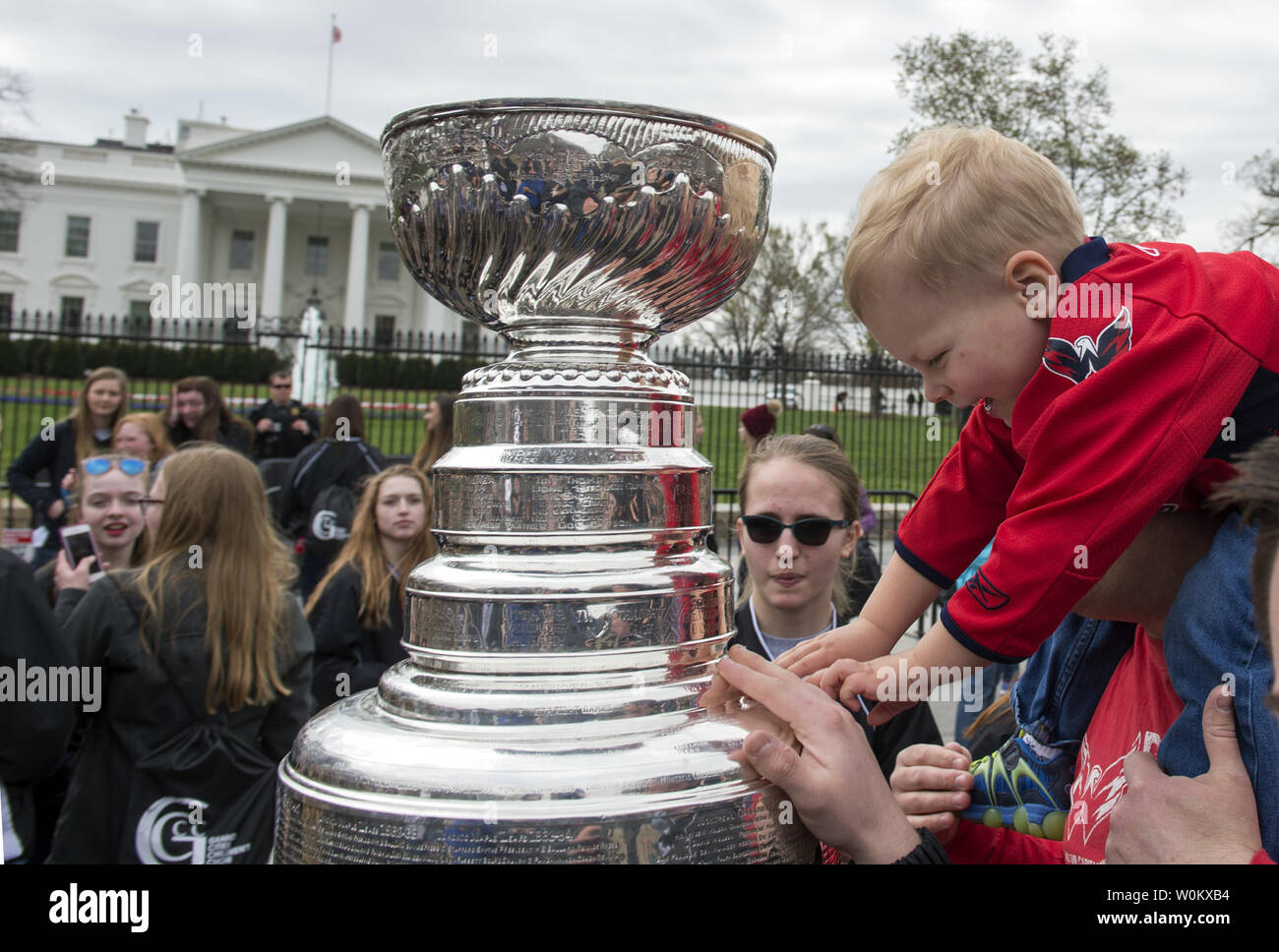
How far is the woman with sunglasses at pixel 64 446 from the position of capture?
274 inches

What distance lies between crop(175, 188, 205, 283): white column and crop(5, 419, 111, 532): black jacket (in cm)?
4990

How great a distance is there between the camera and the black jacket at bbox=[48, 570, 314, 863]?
3525 mm

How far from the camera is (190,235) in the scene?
53.6 metres

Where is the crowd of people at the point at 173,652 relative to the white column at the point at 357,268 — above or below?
below

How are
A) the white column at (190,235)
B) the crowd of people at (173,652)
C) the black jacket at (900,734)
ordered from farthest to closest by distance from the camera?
the white column at (190,235)
the crowd of people at (173,652)
the black jacket at (900,734)

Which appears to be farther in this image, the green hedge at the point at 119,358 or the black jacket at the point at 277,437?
the green hedge at the point at 119,358

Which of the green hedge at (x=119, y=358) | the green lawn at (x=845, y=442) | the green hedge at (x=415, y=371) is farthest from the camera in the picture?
the green hedge at (x=415, y=371)

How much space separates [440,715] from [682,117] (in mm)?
633

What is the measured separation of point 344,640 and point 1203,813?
13.2 ft

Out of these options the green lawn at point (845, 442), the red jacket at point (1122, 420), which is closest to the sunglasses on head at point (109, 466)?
the red jacket at point (1122, 420)

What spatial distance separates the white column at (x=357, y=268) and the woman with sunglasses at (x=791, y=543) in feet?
167

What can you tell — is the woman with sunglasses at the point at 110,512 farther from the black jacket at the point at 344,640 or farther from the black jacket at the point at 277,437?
the black jacket at the point at 277,437

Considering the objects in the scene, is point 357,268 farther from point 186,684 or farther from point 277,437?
point 186,684

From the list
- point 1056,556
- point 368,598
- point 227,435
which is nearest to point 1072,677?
point 1056,556
